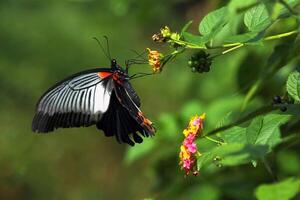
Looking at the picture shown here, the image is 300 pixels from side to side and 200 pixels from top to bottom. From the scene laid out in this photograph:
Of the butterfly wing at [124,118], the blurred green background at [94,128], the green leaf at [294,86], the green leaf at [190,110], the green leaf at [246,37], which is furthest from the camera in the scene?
the green leaf at [190,110]

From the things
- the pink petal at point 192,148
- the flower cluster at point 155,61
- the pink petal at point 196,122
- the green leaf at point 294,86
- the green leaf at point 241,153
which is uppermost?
the flower cluster at point 155,61

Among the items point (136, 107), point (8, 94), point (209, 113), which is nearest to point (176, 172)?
point (209, 113)

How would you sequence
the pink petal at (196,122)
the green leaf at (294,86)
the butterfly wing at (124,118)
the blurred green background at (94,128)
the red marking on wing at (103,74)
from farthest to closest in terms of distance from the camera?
the blurred green background at (94,128) → the red marking on wing at (103,74) → the butterfly wing at (124,118) → the pink petal at (196,122) → the green leaf at (294,86)

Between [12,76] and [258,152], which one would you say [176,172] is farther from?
[12,76]

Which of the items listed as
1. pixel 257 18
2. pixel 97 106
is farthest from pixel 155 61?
pixel 97 106

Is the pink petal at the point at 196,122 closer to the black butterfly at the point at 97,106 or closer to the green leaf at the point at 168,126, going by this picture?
the black butterfly at the point at 97,106

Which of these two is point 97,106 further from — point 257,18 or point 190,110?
point 257,18

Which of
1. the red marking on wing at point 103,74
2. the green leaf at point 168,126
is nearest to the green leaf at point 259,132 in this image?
the red marking on wing at point 103,74
